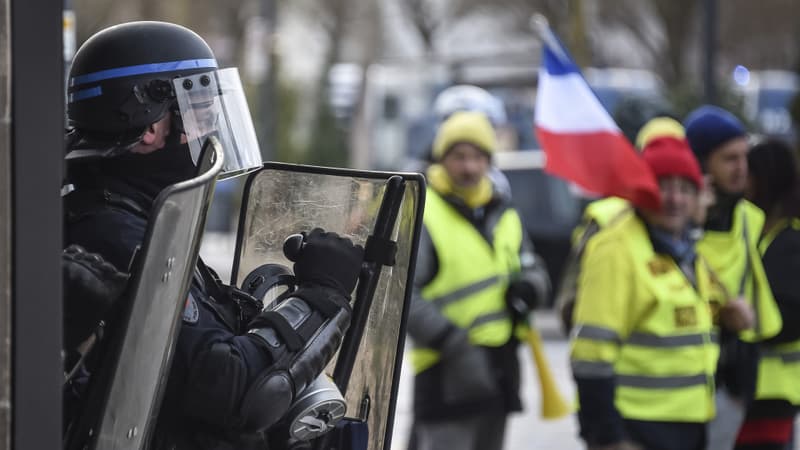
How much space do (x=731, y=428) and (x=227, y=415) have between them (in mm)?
2735

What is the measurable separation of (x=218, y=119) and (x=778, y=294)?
3209 millimetres

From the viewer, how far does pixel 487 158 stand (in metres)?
5.83

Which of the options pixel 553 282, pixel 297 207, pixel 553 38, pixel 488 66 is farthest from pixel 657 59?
pixel 297 207

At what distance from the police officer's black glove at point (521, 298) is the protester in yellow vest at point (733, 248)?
2.49 ft

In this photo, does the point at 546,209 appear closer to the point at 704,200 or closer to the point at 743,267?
the point at 743,267

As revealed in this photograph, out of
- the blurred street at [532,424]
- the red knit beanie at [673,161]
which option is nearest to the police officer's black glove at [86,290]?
the red knit beanie at [673,161]

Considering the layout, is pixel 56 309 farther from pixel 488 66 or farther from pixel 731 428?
pixel 488 66

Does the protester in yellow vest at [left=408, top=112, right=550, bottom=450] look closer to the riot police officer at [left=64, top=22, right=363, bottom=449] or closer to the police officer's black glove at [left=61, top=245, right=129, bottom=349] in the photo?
the riot police officer at [left=64, top=22, right=363, bottom=449]

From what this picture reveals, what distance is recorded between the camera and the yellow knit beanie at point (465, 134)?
5766 millimetres

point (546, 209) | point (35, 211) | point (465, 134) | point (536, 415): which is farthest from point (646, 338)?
point (546, 209)

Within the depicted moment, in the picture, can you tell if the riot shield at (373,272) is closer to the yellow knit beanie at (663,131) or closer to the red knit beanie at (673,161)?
the red knit beanie at (673,161)

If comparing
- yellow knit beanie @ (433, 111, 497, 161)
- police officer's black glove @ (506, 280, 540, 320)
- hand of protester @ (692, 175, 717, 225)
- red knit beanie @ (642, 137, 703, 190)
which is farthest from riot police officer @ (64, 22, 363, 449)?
yellow knit beanie @ (433, 111, 497, 161)

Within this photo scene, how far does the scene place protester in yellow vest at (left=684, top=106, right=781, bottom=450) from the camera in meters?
4.98

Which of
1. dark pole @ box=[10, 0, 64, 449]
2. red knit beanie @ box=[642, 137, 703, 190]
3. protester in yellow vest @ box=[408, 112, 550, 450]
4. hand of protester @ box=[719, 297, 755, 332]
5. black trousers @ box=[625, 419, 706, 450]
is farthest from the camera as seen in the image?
protester in yellow vest @ box=[408, 112, 550, 450]
